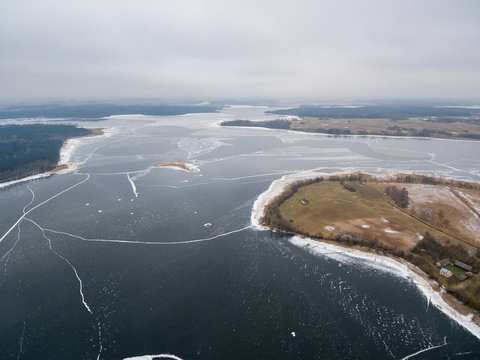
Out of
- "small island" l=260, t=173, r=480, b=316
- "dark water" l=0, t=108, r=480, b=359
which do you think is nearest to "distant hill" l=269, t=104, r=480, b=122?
"small island" l=260, t=173, r=480, b=316

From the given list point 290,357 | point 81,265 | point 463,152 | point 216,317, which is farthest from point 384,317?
point 463,152

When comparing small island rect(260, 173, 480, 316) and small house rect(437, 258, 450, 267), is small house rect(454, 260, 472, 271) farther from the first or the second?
small house rect(437, 258, 450, 267)

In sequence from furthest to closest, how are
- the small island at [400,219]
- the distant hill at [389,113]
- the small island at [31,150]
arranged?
1. the distant hill at [389,113]
2. the small island at [31,150]
3. the small island at [400,219]

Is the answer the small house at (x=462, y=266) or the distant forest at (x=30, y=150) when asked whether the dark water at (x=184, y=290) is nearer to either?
the small house at (x=462, y=266)

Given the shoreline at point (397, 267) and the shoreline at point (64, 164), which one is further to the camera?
the shoreline at point (64, 164)

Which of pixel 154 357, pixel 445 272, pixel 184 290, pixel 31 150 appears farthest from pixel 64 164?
pixel 445 272

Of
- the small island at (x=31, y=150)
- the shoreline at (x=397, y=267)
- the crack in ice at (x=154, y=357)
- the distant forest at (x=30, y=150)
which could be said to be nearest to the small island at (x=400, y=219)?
the shoreline at (x=397, y=267)

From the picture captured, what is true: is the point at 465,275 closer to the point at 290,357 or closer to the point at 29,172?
the point at 290,357
